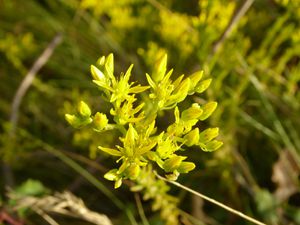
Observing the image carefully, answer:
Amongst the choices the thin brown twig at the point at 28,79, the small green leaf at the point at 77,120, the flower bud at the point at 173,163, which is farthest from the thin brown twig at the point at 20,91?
the flower bud at the point at 173,163

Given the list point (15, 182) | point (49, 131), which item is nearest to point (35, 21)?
point (49, 131)

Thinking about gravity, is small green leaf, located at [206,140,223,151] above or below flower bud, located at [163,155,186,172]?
above

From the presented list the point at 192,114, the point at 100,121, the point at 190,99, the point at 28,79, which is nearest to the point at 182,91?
the point at 192,114

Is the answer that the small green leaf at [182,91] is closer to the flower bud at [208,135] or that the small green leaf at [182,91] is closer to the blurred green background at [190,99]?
the flower bud at [208,135]

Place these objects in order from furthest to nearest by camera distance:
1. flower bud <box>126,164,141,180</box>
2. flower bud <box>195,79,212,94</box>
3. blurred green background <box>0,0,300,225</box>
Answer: blurred green background <box>0,0,300,225</box> → flower bud <box>195,79,212,94</box> → flower bud <box>126,164,141,180</box>

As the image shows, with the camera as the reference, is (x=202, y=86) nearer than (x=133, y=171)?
No

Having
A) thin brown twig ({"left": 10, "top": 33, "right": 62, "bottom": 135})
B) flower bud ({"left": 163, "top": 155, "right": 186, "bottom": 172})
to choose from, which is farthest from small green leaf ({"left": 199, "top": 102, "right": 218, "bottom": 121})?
thin brown twig ({"left": 10, "top": 33, "right": 62, "bottom": 135})

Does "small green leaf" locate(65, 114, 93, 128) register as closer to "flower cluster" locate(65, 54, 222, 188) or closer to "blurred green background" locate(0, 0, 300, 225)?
"flower cluster" locate(65, 54, 222, 188)

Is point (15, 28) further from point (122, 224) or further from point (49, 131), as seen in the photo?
point (122, 224)

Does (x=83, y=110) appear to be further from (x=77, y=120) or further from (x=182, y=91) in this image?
(x=182, y=91)
